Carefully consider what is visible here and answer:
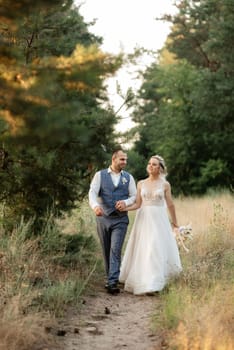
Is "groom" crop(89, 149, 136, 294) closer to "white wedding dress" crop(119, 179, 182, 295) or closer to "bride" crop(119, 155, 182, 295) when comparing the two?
"bride" crop(119, 155, 182, 295)

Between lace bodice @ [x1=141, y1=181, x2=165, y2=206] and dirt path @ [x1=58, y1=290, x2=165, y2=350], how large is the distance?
1453 mm

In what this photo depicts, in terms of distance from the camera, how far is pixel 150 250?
28.4ft

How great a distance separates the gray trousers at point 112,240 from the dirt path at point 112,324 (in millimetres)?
329

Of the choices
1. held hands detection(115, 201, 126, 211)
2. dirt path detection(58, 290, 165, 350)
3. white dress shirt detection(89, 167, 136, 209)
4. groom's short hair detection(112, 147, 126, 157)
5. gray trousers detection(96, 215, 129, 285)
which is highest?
groom's short hair detection(112, 147, 126, 157)

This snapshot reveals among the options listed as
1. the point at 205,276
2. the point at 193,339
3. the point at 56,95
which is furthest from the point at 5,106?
the point at 205,276

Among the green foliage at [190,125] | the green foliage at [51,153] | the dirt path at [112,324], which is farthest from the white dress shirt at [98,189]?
the green foliage at [190,125]

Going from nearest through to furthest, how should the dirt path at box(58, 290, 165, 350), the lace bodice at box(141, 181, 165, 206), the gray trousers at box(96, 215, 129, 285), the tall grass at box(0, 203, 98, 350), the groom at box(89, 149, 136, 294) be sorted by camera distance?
the tall grass at box(0, 203, 98, 350) < the dirt path at box(58, 290, 165, 350) < the gray trousers at box(96, 215, 129, 285) < the groom at box(89, 149, 136, 294) < the lace bodice at box(141, 181, 165, 206)

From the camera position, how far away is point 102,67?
14.7 ft

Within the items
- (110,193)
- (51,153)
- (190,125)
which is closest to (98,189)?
(110,193)

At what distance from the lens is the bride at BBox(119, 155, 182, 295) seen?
8.47 meters

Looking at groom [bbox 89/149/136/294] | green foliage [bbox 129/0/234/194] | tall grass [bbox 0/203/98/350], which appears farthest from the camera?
green foliage [bbox 129/0/234/194]

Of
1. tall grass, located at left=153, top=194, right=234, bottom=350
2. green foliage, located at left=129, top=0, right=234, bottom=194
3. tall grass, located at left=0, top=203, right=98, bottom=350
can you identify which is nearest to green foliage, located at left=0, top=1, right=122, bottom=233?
tall grass, located at left=0, top=203, right=98, bottom=350

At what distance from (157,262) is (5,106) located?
474 cm

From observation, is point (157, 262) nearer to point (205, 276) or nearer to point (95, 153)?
point (205, 276)
